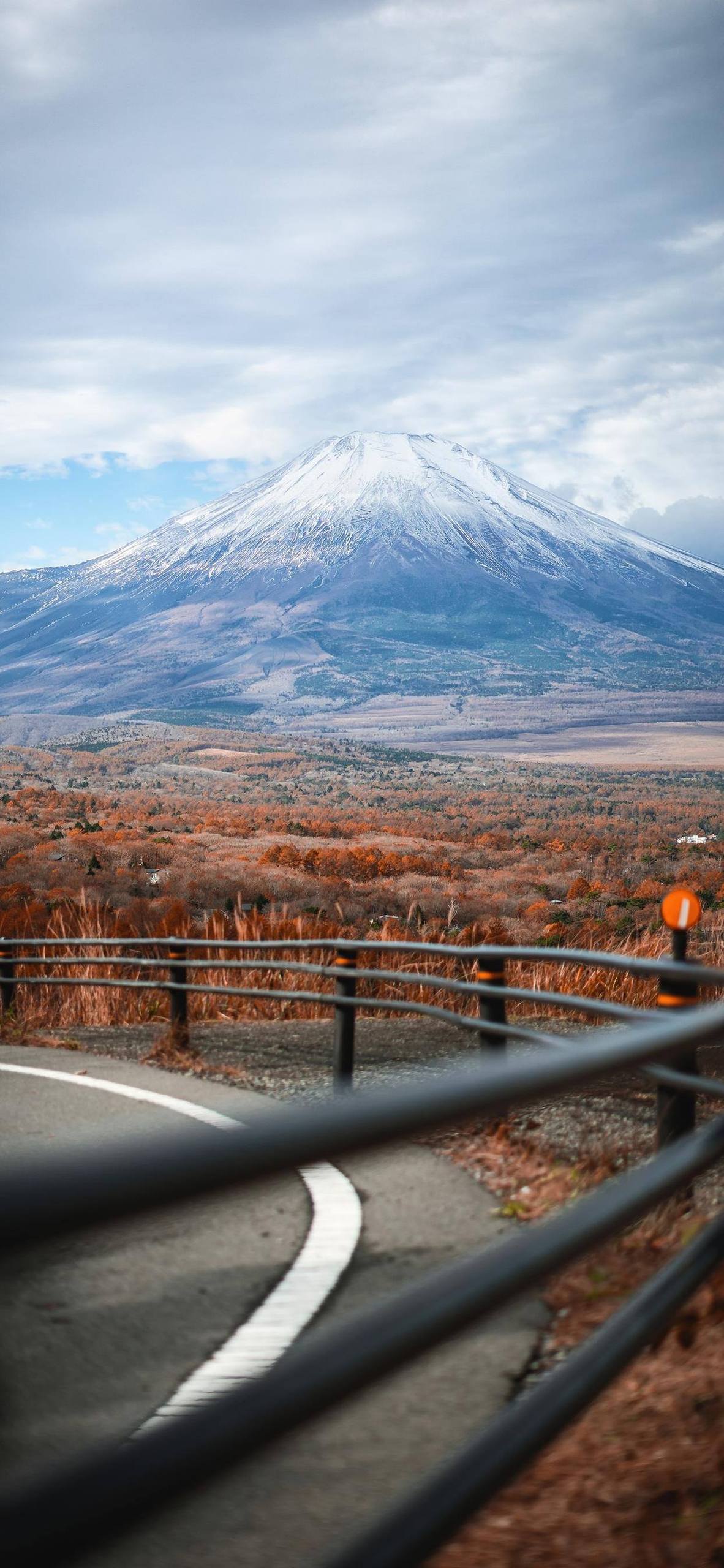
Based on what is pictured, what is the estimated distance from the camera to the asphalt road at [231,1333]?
9.49 ft

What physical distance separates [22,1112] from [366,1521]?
4.99 metres

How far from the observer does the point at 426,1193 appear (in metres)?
5.80

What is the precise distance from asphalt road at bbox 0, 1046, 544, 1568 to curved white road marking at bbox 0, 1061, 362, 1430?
0.18 ft

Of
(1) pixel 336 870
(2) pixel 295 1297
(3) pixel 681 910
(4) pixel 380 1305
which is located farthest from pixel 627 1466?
(1) pixel 336 870

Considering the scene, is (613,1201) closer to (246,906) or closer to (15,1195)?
(15,1195)

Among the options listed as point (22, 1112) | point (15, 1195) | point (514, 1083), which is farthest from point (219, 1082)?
point (15, 1195)

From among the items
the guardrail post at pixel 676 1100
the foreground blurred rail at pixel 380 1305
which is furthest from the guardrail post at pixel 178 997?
the foreground blurred rail at pixel 380 1305

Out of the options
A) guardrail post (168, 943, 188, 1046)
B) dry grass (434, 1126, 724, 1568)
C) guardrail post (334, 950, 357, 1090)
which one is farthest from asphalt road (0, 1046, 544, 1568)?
guardrail post (168, 943, 188, 1046)

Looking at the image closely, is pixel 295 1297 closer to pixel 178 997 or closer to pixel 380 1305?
pixel 380 1305

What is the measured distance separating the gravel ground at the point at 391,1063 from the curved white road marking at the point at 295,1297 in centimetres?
112

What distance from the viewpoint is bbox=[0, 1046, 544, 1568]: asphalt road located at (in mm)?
2893

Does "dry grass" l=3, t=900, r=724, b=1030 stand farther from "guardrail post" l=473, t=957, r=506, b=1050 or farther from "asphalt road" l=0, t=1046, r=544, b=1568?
"asphalt road" l=0, t=1046, r=544, b=1568

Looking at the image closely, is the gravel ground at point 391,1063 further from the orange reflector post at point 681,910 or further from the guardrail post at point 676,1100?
the orange reflector post at point 681,910

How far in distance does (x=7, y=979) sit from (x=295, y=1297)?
8.41 metres
